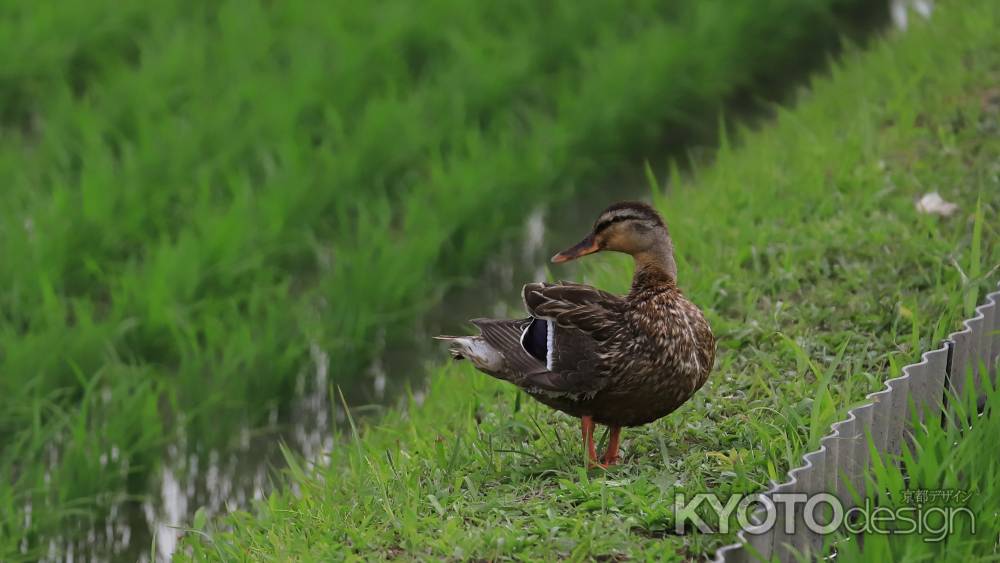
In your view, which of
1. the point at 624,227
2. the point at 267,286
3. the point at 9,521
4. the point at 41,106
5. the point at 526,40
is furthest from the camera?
the point at 526,40

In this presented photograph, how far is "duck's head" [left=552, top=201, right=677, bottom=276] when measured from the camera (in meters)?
3.43

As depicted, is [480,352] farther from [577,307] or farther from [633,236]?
[633,236]

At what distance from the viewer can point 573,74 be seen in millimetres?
7398

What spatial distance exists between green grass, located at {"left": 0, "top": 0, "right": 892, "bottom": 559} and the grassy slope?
67cm

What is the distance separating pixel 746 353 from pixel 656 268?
789mm

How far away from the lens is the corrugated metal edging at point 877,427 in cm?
279

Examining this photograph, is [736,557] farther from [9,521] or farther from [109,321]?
[109,321]

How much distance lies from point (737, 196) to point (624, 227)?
197 cm

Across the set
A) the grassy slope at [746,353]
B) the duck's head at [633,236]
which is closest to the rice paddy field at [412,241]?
the grassy slope at [746,353]

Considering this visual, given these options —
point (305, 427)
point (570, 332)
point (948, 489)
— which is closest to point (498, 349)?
point (570, 332)

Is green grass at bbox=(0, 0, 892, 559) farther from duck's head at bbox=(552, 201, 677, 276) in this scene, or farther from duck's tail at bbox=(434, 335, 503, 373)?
duck's head at bbox=(552, 201, 677, 276)

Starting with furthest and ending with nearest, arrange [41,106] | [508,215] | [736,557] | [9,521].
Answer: [41,106] < [508,215] < [9,521] < [736,557]

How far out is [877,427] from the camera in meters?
3.21

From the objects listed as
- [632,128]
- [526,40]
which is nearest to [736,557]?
[632,128]
